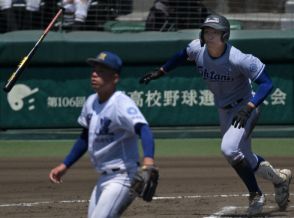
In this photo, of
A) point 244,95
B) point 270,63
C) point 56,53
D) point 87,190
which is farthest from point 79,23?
point 244,95

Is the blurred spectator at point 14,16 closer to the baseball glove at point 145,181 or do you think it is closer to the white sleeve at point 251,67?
the white sleeve at point 251,67

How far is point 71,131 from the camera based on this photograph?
1512cm

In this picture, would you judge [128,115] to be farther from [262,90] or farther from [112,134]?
[262,90]

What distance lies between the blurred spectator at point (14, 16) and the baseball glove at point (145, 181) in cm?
1037

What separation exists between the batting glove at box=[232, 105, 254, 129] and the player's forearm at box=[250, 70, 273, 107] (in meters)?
0.09

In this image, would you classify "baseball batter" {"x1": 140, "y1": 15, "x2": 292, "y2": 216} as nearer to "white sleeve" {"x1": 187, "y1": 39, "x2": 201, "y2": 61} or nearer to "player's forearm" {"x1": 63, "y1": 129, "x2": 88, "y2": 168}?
→ "white sleeve" {"x1": 187, "y1": 39, "x2": 201, "y2": 61}

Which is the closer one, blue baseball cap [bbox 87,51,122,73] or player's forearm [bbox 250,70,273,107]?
blue baseball cap [bbox 87,51,122,73]

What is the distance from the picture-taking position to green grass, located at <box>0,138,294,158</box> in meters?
13.2

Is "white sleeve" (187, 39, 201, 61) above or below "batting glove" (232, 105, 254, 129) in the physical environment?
above

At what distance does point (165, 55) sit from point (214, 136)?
155 cm

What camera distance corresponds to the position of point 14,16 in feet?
52.9

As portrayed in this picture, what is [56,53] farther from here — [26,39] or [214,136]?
[214,136]

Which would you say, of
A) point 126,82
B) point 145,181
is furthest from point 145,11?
point 145,181

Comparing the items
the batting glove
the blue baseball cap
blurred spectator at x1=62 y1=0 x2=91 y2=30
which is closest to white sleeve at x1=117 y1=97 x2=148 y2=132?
the blue baseball cap
